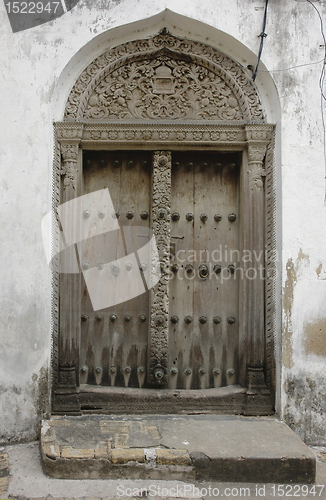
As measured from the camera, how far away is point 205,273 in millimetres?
2984

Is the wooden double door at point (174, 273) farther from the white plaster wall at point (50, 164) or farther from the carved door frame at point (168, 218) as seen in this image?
the white plaster wall at point (50, 164)

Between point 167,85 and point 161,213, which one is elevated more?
point 167,85

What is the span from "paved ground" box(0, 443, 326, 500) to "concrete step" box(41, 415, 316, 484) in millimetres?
35

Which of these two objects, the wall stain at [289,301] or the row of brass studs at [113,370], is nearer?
the wall stain at [289,301]

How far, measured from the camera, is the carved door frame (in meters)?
2.77

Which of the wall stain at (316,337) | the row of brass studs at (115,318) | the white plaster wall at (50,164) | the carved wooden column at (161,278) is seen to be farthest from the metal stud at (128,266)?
the wall stain at (316,337)

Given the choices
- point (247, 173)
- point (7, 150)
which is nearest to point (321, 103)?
point (247, 173)

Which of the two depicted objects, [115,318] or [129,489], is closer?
[129,489]

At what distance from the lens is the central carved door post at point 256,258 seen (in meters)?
2.79

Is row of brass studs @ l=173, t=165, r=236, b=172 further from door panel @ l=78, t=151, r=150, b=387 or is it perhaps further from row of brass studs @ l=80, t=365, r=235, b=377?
row of brass studs @ l=80, t=365, r=235, b=377

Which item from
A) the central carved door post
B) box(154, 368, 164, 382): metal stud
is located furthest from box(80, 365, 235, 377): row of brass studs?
the central carved door post

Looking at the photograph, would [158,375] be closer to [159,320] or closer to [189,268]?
[159,320]

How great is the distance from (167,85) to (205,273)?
1.46 m

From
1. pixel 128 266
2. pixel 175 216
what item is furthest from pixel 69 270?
pixel 175 216
